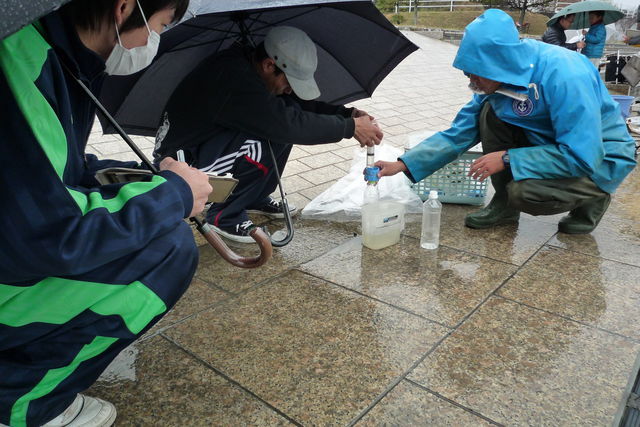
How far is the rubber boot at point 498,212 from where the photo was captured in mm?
3426

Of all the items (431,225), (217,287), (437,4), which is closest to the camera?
(217,287)

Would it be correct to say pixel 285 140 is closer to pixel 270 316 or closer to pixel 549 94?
pixel 270 316

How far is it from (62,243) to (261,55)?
6.56ft

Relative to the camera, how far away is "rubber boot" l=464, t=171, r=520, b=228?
3426 mm

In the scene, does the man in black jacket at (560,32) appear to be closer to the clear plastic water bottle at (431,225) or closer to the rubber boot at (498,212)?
the rubber boot at (498,212)

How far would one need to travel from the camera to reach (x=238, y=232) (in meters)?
3.32

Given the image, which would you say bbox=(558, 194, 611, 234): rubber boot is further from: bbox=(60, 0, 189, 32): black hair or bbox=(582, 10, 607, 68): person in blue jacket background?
bbox=(582, 10, 607, 68): person in blue jacket background

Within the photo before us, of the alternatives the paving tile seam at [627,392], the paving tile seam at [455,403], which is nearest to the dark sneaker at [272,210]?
the paving tile seam at [455,403]

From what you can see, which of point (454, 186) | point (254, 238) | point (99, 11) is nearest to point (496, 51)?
point (454, 186)

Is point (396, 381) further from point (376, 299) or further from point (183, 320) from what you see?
point (183, 320)

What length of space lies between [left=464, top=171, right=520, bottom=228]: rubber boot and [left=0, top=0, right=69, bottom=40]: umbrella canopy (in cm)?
291

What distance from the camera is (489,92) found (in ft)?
9.91

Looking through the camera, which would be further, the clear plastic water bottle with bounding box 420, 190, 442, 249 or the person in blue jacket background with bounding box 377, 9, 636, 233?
the clear plastic water bottle with bounding box 420, 190, 442, 249

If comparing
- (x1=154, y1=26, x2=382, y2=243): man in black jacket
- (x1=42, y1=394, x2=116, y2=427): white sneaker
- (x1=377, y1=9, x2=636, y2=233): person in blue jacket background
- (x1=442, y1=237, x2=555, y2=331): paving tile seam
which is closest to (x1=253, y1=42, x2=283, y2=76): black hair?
(x1=154, y1=26, x2=382, y2=243): man in black jacket
